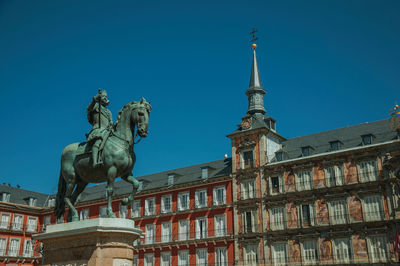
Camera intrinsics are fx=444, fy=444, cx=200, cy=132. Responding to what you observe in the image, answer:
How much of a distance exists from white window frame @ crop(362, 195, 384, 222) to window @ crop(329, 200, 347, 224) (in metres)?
1.84

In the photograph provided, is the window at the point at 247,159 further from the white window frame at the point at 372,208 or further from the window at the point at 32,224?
the window at the point at 32,224

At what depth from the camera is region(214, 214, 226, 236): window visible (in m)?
46.8

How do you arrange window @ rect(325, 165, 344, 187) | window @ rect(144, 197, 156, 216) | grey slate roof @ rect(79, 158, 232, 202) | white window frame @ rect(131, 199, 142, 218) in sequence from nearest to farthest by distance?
1. window @ rect(325, 165, 344, 187)
2. grey slate roof @ rect(79, 158, 232, 202)
3. window @ rect(144, 197, 156, 216)
4. white window frame @ rect(131, 199, 142, 218)

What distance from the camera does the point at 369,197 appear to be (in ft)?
130

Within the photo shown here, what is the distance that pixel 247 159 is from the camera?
48.0 meters

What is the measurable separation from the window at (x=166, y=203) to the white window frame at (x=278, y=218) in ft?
42.4

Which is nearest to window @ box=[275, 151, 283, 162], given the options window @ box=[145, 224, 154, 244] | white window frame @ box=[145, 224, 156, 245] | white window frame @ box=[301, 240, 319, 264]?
white window frame @ box=[301, 240, 319, 264]

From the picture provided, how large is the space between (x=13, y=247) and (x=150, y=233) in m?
19.3

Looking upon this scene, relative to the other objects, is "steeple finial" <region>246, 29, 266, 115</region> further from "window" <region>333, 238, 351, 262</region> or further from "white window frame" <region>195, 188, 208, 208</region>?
"window" <region>333, 238, 351, 262</region>

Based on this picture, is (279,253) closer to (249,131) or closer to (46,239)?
(249,131)

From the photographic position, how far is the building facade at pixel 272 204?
39.3 metres

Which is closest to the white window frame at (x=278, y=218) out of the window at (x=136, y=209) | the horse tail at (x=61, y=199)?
the window at (x=136, y=209)

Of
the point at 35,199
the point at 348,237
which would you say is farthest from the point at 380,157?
the point at 35,199

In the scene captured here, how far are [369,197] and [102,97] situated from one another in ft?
110
